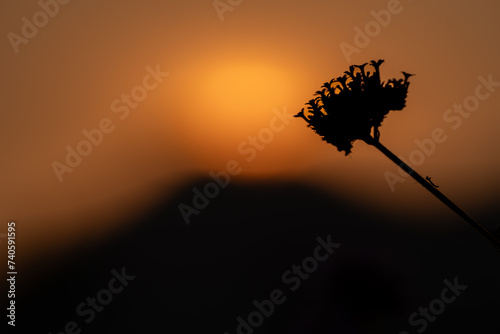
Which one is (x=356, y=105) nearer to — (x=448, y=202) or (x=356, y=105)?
(x=356, y=105)

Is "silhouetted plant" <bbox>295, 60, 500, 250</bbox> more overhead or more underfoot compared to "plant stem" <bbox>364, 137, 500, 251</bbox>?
more overhead

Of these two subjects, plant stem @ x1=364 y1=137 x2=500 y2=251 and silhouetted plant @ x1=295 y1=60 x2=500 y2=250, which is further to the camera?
silhouetted plant @ x1=295 y1=60 x2=500 y2=250

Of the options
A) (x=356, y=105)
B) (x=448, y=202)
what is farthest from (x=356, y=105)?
(x=448, y=202)

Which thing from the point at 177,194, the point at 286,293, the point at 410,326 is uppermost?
the point at 177,194

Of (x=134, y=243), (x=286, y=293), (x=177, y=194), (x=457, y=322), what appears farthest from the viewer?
(x=177, y=194)

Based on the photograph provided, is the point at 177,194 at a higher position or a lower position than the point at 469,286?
higher

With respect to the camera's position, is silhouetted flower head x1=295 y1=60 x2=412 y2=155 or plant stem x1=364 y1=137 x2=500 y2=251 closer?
plant stem x1=364 y1=137 x2=500 y2=251

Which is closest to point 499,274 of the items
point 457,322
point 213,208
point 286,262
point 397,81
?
point 457,322

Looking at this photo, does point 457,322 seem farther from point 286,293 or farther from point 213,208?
point 213,208
